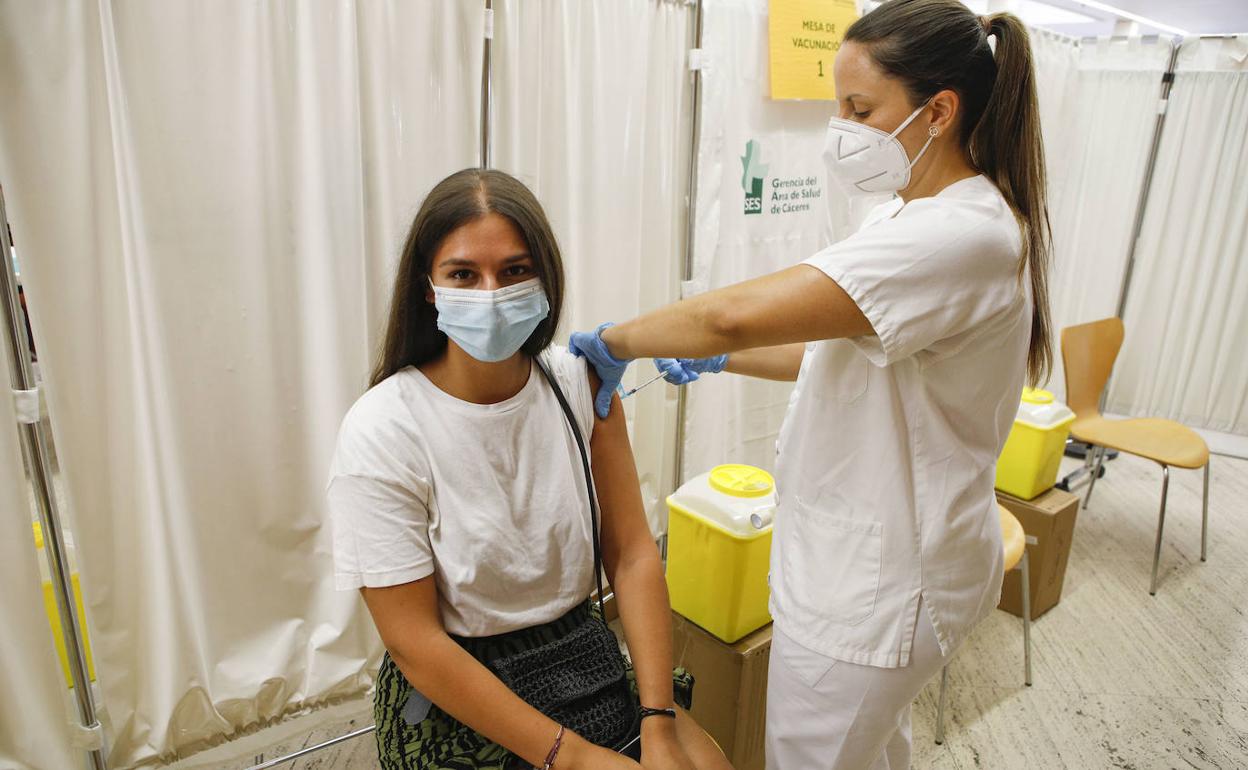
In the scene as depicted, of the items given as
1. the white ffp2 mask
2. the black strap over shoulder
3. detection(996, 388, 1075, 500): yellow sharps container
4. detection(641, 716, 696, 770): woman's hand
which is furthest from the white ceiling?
detection(641, 716, 696, 770): woman's hand

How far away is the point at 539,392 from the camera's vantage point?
1.28 m

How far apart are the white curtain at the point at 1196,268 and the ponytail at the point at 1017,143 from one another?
12.1 ft

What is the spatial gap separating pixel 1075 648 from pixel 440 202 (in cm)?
256

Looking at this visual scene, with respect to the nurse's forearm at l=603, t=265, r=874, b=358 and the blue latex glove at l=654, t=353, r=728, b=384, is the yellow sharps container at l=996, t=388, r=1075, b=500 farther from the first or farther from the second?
the nurse's forearm at l=603, t=265, r=874, b=358

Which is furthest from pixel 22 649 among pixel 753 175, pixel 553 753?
pixel 753 175

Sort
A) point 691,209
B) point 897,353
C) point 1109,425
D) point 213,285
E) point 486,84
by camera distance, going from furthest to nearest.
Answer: point 1109,425 < point 691,209 < point 486,84 < point 213,285 < point 897,353

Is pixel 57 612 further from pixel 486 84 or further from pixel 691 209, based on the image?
pixel 691 209

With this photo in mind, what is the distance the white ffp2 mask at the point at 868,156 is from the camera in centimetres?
111

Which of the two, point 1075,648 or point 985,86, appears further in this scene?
point 1075,648

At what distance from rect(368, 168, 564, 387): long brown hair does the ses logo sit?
58.3 inches

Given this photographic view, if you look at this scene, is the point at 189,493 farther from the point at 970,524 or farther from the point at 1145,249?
the point at 1145,249

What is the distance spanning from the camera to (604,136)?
2.24m

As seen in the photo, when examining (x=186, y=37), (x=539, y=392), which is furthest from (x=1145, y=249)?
(x=186, y=37)

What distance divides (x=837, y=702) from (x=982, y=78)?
919 millimetres
